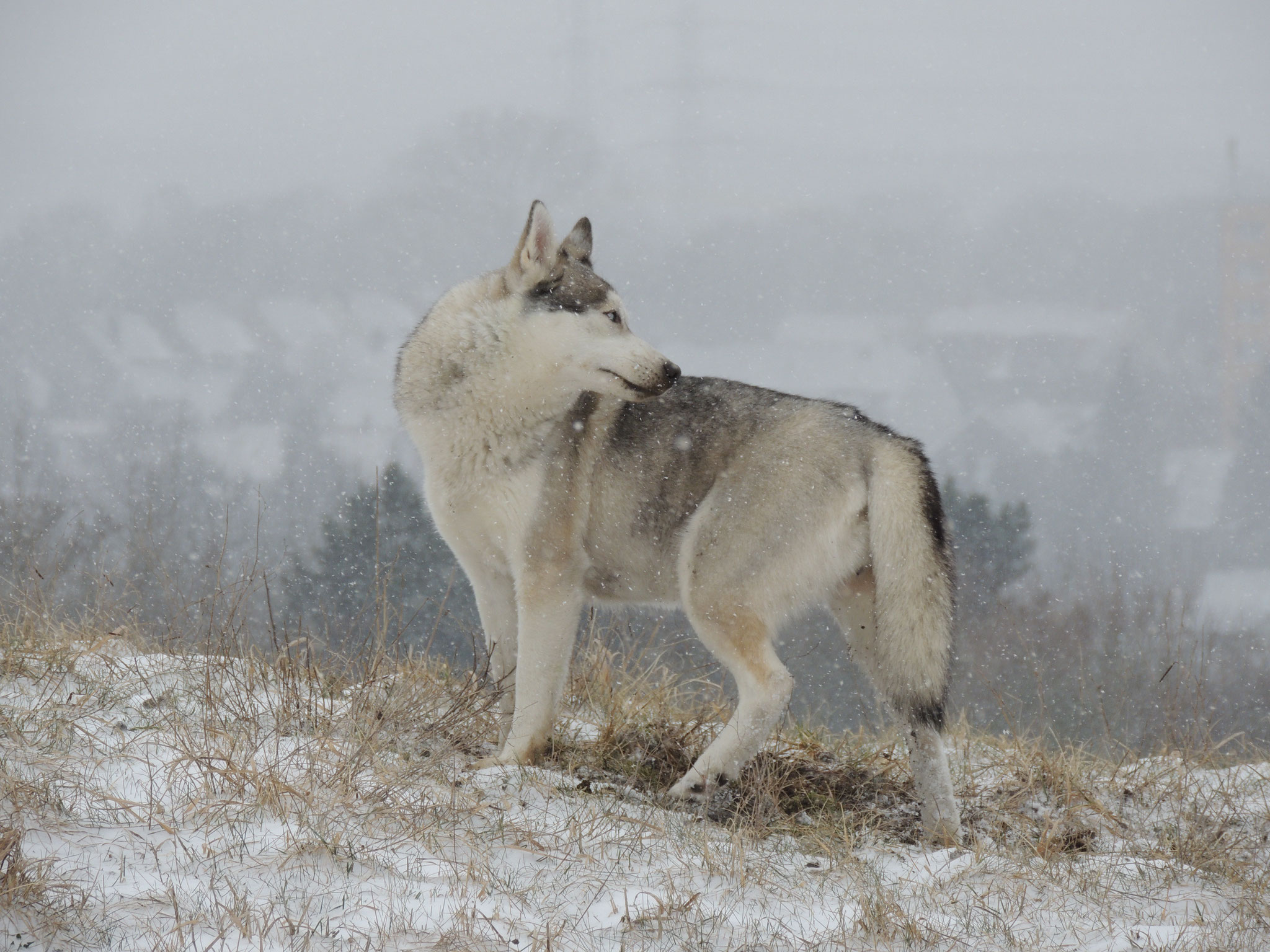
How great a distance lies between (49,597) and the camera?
17.4 ft

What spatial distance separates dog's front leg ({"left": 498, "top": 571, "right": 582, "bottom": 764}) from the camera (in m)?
4.30

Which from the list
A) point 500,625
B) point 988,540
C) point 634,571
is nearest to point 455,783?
point 500,625

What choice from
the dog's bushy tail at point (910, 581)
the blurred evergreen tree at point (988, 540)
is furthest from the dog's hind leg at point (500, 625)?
the blurred evergreen tree at point (988, 540)

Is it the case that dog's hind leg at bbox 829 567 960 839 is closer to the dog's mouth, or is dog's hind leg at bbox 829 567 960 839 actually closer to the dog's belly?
the dog's belly

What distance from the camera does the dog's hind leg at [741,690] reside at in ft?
13.0

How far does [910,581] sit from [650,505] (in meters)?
1.18

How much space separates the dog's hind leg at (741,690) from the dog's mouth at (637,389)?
93 cm

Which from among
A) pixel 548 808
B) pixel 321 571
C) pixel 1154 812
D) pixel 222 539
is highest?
pixel 222 539

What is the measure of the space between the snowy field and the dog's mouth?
1.46 m

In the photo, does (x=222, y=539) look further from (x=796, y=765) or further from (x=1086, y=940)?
(x=1086, y=940)

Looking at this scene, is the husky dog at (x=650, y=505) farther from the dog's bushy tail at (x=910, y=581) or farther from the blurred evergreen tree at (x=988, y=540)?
the blurred evergreen tree at (x=988, y=540)

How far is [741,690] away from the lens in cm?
405

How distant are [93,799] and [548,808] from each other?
1.52 m

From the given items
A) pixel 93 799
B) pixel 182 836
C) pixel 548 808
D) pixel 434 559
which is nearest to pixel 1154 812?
pixel 548 808
